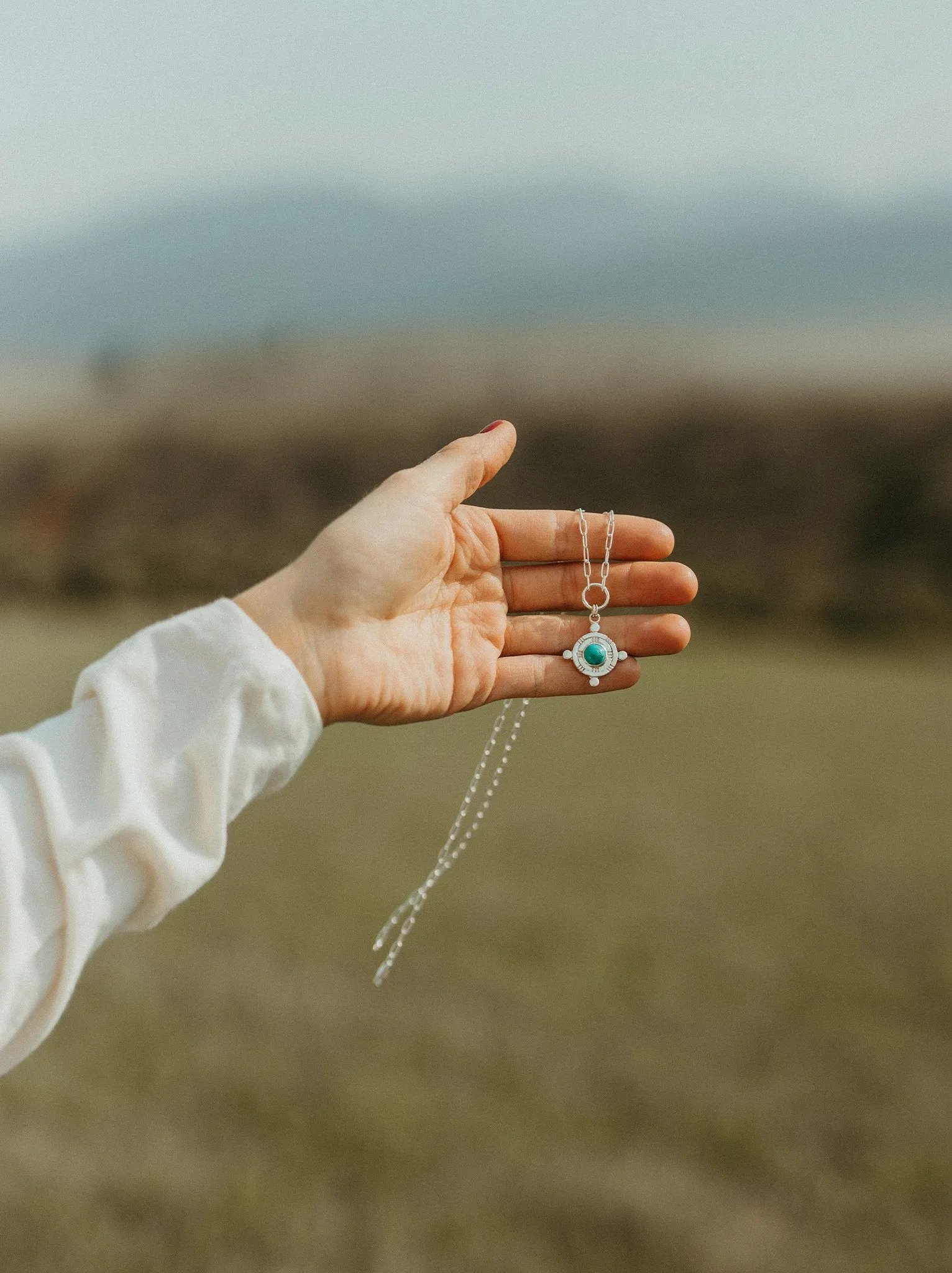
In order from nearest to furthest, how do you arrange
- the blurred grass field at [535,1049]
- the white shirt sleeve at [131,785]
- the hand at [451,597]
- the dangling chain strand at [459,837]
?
the white shirt sleeve at [131,785], the hand at [451,597], the dangling chain strand at [459,837], the blurred grass field at [535,1049]

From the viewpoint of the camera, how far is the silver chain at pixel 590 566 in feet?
3.32

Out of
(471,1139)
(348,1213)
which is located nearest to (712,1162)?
(471,1139)

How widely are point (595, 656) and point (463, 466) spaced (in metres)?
0.19

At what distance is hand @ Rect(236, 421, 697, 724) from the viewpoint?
0.86 m

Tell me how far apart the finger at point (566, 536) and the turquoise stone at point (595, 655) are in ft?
0.26

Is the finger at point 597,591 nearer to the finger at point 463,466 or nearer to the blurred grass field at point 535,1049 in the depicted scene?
the finger at point 463,466

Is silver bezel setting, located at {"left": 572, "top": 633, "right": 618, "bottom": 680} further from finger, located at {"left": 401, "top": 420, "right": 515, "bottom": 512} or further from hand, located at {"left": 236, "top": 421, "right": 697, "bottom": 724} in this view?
finger, located at {"left": 401, "top": 420, "right": 515, "bottom": 512}

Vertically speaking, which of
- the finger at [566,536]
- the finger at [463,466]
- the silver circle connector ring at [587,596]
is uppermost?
the finger at [463,466]

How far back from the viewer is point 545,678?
3.33ft

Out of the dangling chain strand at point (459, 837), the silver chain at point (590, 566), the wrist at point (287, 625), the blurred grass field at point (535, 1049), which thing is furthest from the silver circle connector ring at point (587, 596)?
the blurred grass field at point (535, 1049)

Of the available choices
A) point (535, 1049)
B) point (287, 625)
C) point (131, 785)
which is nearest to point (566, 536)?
point (287, 625)

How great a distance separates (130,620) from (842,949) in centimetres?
484

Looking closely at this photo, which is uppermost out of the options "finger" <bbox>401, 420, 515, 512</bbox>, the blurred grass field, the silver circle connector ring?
"finger" <bbox>401, 420, 515, 512</bbox>

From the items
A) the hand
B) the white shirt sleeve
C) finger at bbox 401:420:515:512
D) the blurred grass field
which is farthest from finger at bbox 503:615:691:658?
the blurred grass field
